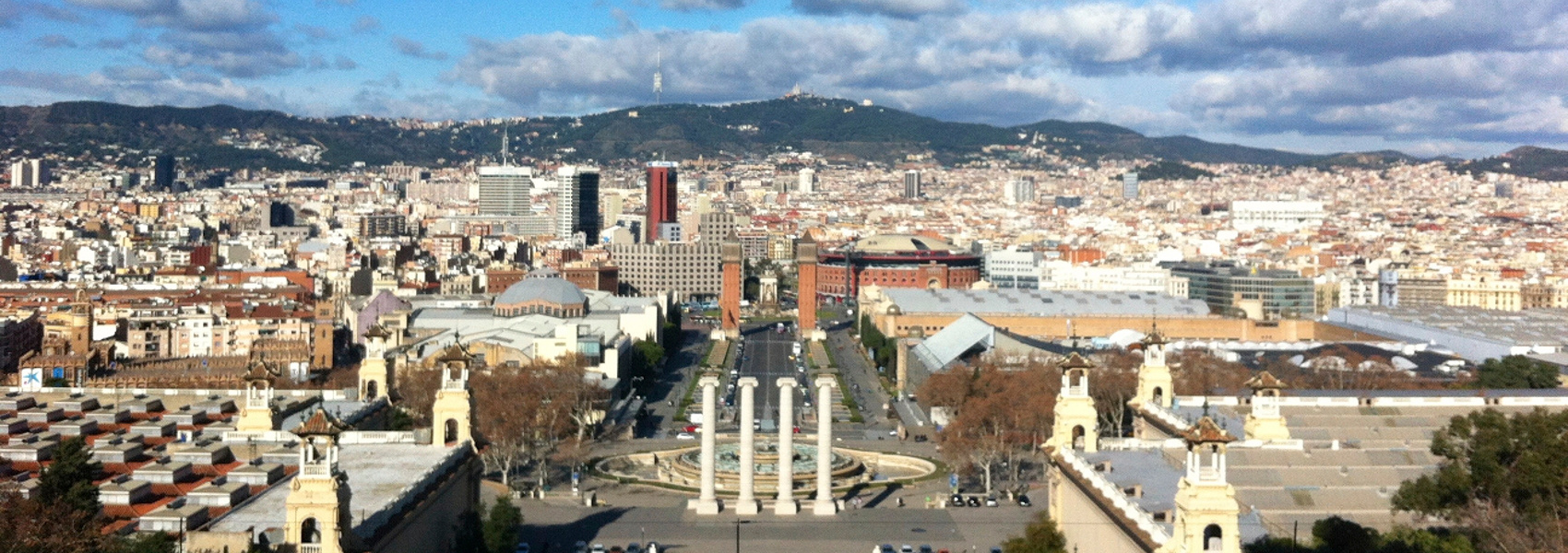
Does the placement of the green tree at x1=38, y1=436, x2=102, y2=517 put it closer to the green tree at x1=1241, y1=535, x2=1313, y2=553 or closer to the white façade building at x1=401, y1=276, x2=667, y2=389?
the green tree at x1=1241, y1=535, x2=1313, y2=553

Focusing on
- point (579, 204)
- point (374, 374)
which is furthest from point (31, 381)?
point (579, 204)

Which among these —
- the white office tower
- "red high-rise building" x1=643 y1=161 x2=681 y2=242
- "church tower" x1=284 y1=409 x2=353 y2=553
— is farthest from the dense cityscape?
the white office tower

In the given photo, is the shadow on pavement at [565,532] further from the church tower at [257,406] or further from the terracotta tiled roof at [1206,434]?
the terracotta tiled roof at [1206,434]

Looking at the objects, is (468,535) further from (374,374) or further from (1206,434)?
(1206,434)

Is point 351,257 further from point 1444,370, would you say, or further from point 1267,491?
point 1267,491

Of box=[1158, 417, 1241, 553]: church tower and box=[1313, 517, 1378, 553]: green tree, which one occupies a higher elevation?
box=[1158, 417, 1241, 553]: church tower

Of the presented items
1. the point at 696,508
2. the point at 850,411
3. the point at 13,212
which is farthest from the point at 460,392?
the point at 13,212

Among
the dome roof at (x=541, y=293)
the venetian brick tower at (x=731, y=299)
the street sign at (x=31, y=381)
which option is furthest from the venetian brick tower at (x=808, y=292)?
the street sign at (x=31, y=381)
